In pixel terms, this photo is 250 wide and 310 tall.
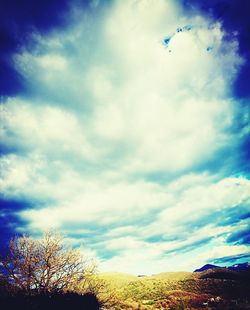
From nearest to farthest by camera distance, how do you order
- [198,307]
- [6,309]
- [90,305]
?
1. [6,309]
2. [90,305]
3. [198,307]

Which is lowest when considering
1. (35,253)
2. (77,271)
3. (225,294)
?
(225,294)

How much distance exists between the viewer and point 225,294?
41094 millimetres

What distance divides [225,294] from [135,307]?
2115 centimetres

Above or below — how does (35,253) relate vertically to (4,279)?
above

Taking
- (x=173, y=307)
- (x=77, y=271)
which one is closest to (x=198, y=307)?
(x=173, y=307)

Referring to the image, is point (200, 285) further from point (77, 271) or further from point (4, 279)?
point (4, 279)

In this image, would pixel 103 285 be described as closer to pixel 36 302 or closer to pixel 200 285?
pixel 36 302

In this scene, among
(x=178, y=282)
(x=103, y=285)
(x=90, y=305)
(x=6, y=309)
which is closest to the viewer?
(x=6, y=309)

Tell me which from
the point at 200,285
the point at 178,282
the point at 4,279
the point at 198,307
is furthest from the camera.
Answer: the point at 178,282

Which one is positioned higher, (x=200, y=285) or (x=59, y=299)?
(x=59, y=299)

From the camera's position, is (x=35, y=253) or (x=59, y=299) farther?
(x=35, y=253)

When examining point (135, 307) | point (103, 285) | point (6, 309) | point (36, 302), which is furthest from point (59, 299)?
point (135, 307)

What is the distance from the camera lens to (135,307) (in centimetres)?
3120

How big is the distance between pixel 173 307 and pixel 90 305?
1847 cm
